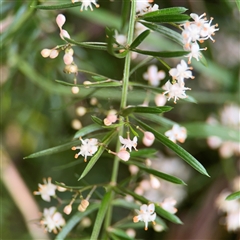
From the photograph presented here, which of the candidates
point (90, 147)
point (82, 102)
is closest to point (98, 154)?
point (90, 147)

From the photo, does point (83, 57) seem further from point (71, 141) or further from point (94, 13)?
point (71, 141)

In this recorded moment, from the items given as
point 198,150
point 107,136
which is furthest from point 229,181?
point 107,136

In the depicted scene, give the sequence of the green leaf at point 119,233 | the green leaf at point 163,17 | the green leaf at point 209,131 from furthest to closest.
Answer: the green leaf at point 209,131 → the green leaf at point 119,233 → the green leaf at point 163,17

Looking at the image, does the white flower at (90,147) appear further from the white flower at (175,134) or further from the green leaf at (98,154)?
the white flower at (175,134)

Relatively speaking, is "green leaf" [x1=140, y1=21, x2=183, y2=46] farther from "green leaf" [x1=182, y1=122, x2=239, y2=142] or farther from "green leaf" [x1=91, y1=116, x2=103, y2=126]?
"green leaf" [x1=182, y1=122, x2=239, y2=142]

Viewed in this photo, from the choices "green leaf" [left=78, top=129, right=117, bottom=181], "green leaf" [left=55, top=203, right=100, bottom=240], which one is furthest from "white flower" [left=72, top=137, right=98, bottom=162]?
"green leaf" [left=55, top=203, right=100, bottom=240]

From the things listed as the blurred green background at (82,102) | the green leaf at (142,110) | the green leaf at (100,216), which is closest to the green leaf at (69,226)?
the green leaf at (100,216)
